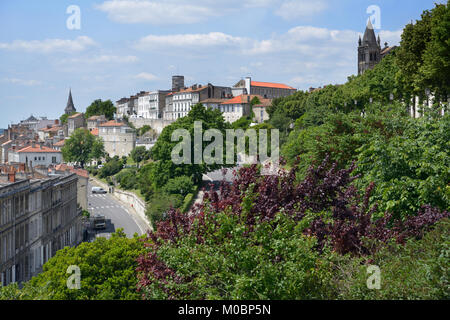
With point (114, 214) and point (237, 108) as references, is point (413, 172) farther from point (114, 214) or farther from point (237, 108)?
point (237, 108)

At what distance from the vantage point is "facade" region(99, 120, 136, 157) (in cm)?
14160

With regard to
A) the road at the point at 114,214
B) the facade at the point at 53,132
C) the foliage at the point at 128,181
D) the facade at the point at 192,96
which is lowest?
the road at the point at 114,214

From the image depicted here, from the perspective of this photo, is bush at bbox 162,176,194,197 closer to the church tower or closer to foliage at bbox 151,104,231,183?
foliage at bbox 151,104,231,183

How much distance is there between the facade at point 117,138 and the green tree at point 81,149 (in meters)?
5.94

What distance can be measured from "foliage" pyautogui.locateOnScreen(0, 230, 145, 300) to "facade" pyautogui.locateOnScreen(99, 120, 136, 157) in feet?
371

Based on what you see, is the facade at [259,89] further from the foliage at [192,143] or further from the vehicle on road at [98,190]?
the foliage at [192,143]

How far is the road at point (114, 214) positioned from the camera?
62.9 meters

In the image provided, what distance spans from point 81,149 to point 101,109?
53.2m

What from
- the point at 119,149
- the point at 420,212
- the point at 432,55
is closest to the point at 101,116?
the point at 119,149

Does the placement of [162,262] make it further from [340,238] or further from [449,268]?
[449,268]

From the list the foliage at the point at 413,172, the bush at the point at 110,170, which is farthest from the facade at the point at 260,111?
the foliage at the point at 413,172

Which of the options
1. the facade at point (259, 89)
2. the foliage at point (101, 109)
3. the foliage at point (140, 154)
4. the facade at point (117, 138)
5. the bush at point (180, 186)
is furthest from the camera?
the foliage at point (101, 109)

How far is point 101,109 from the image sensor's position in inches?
7318
